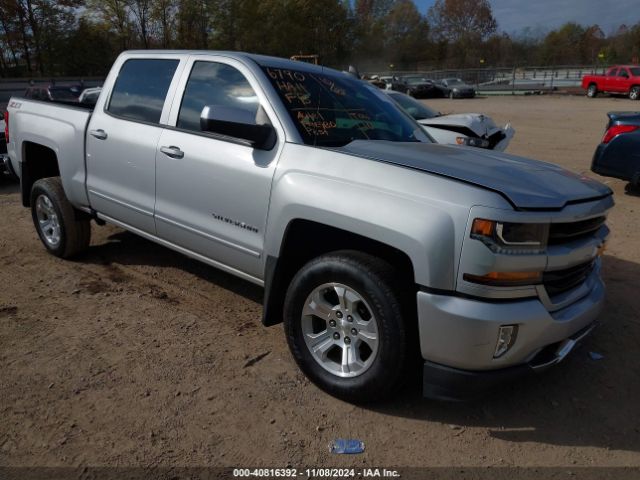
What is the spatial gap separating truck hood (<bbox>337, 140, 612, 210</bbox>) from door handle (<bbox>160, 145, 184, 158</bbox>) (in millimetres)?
1186

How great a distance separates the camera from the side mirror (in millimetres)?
3061

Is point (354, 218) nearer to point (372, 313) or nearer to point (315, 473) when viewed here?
point (372, 313)

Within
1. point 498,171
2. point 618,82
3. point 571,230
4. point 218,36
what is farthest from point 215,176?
point 218,36

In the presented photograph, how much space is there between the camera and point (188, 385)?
3.19 m

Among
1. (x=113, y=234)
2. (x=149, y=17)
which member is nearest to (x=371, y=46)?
(x=149, y=17)

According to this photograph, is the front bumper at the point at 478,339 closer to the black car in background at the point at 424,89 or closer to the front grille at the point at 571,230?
the front grille at the point at 571,230

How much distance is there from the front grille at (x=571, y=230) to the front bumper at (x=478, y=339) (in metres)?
0.33

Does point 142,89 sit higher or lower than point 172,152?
higher

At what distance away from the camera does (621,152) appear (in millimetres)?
7680

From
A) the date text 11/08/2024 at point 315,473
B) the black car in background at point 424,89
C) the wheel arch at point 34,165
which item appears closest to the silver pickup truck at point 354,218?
the date text 11/08/2024 at point 315,473

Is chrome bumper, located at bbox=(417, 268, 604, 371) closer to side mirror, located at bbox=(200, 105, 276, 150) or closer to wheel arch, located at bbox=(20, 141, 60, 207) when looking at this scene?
side mirror, located at bbox=(200, 105, 276, 150)

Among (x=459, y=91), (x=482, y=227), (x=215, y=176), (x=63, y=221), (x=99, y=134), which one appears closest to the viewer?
(x=482, y=227)

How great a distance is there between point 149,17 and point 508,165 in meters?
55.1

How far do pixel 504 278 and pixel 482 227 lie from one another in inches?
10.5
